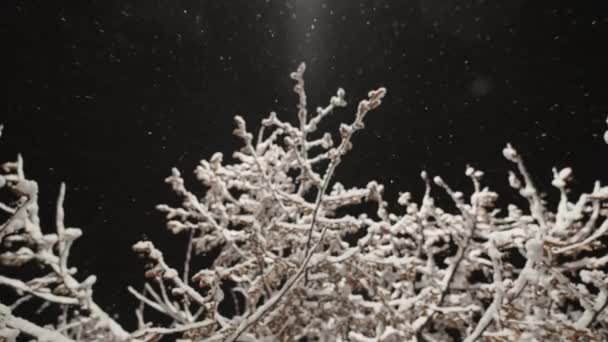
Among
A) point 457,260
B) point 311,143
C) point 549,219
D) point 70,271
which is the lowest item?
point 70,271

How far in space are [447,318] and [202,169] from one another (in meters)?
3.19

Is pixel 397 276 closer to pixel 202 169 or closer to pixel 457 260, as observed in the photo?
pixel 457 260

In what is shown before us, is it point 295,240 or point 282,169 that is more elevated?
point 282,169

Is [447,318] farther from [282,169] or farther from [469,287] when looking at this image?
[282,169]

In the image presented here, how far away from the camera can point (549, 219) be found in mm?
4121

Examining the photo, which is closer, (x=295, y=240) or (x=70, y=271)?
(x=70, y=271)

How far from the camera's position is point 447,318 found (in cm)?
406

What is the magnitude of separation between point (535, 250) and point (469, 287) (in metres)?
2.94

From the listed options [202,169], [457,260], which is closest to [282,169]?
[202,169]

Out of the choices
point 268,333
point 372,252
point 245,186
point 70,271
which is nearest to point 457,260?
point 372,252

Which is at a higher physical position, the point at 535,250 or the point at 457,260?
the point at 457,260

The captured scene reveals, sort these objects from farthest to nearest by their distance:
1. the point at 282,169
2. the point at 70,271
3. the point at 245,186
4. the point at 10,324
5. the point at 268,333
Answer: the point at 282,169, the point at 245,186, the point at 268,333, the point at 70,271, the point at 10,324

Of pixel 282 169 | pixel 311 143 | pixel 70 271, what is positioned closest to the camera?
pixel 70 271

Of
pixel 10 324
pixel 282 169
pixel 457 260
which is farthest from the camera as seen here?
pixel 282 169
